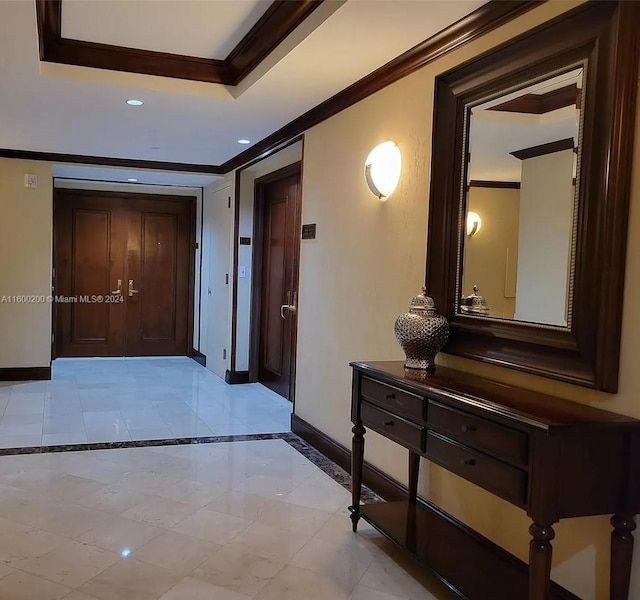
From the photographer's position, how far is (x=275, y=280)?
20.6 feet

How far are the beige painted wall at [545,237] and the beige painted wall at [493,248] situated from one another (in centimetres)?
5

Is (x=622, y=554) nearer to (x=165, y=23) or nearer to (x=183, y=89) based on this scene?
(x=165, y=23)

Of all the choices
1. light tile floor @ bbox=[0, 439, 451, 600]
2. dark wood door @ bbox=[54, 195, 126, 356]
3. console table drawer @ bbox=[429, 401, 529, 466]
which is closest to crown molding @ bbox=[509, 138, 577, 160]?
console table drawer @ bbox=[429, 401, 529, 466]

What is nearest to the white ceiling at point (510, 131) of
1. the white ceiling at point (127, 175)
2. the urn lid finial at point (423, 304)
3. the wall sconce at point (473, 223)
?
the wall sconce at point (473, 223)

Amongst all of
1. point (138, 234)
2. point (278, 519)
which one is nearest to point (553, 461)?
point (278, 519)

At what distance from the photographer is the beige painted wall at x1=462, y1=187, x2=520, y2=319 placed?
8.19 ft

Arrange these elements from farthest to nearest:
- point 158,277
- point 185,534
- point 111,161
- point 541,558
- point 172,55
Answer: point 158,277
point 111,161
point 172,55
point 185,534
point 541,558

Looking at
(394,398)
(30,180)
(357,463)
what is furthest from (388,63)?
(30,180)

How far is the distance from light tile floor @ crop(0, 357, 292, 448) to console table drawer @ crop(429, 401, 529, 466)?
2650 mm

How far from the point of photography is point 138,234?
26.8ft

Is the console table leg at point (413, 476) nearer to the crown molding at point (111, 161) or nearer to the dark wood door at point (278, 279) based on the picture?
the dark wood door at point (278, 279)

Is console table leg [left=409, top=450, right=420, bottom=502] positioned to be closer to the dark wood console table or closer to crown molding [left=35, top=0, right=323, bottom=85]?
the dark wood console table

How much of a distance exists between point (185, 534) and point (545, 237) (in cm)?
206

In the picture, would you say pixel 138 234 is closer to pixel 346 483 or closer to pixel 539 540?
pixel 346 483
